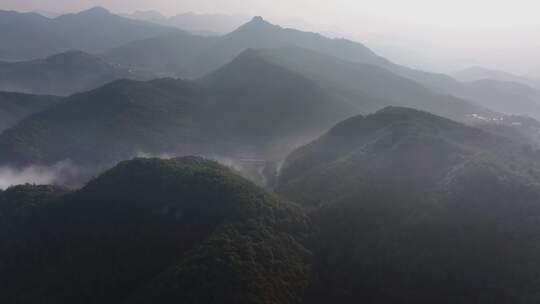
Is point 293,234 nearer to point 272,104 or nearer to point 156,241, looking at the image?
point 156,241

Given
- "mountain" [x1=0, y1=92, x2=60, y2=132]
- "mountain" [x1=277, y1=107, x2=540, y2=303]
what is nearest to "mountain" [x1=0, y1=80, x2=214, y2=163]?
"mountain" [x1=0, y1=92, x2=60, y2=132]

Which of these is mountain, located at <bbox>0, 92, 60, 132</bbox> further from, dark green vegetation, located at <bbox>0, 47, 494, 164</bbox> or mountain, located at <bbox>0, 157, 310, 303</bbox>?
mountain, located at <bbox>0, 157, 310, 303</bbox>

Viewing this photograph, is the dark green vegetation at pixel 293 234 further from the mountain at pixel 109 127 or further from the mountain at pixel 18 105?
the mountain at pixel 18 105

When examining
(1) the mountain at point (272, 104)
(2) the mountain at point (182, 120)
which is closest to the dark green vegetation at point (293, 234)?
(2) the mountain at point (182, 120)

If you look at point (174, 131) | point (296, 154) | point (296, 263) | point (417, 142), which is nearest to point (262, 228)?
point (296, 263)

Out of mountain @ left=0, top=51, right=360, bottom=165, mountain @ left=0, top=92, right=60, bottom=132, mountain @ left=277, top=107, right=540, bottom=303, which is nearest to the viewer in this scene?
mountain @ left=277, top=107, right=540, bottom=303

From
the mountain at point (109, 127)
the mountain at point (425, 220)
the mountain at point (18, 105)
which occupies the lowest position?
the mountain at point (425, 220)
